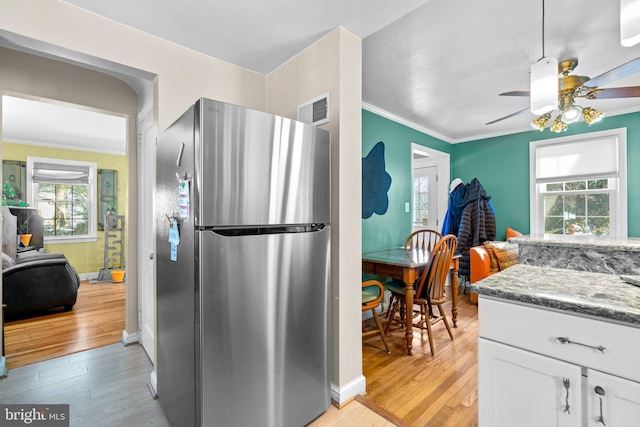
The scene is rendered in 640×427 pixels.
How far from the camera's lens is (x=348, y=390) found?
1835 millimetres

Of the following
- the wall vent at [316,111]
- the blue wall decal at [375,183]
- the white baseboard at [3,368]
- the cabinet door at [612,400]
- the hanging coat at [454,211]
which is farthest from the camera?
the hanging coat at [454,211]

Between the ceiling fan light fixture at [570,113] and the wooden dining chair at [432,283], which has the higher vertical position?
the ceiling fan light fixture at [570,113]

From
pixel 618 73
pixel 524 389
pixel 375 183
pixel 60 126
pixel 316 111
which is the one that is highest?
pixel 60 126

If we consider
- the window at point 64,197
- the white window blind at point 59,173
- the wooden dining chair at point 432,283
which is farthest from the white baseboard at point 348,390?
the white window blind at point 59,173

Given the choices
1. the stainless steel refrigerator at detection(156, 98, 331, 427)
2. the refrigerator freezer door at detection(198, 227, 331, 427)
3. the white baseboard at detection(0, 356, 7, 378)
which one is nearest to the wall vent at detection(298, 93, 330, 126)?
the stainless steel refrigerator at detection(156, 98, 331, 427)

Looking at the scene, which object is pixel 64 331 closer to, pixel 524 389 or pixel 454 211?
pixel 524 389

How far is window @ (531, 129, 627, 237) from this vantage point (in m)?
3.63

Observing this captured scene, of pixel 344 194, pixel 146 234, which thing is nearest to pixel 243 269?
pixel 344 194

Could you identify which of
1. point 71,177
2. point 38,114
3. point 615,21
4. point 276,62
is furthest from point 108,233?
point 615,21

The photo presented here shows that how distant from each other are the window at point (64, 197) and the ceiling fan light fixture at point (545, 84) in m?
6.56

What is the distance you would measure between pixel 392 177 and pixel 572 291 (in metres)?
2.75

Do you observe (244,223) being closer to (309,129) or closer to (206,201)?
(206,201)

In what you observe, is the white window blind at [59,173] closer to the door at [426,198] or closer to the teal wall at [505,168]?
the door at [426,198]

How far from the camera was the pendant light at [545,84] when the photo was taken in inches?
69.4
